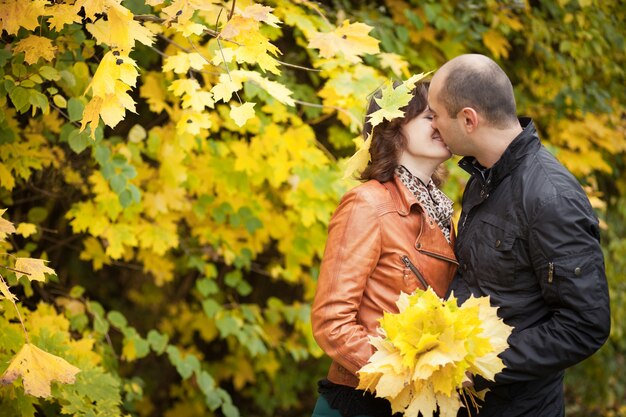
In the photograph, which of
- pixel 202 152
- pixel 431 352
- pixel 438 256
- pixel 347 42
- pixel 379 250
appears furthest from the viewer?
pixel 202 152

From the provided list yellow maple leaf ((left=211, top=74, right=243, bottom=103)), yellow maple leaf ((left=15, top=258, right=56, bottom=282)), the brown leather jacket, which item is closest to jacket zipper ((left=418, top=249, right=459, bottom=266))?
the brown leather jacket

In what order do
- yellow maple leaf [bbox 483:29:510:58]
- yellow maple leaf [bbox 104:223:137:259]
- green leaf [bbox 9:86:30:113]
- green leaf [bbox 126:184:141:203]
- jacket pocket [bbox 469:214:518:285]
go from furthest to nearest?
yellow maple leaf [bbox 483:29:510:58], yellow maple leaf [bbox 104:223:137:259], green leaf [bbox 126:184:141:203], green leaf [bbox 9:86:30:113], jacket pocket [bbox 469:214:518:285]

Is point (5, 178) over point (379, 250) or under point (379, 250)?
under

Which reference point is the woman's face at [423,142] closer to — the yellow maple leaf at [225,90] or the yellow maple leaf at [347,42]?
the yellow maple leaf at [347,42]

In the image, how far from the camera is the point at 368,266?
2383mm

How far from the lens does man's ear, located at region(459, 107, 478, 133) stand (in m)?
2.46

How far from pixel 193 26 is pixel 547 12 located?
10.8 feet

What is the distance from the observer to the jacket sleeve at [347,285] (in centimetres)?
233

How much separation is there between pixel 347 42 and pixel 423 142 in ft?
1.94

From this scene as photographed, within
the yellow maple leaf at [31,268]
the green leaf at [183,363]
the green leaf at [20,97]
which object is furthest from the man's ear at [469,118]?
the green leaf at [183,363]

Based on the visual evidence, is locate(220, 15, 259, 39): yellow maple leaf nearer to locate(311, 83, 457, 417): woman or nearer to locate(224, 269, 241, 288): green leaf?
locate(311, 83, 457, 417): woman

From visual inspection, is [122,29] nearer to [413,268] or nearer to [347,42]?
[347,42]

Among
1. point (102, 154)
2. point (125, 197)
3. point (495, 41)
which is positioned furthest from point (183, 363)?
point (495, 41)

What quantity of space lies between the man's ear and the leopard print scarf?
11.3 inches
